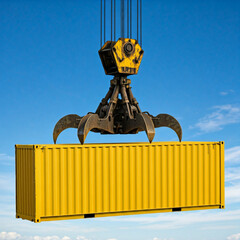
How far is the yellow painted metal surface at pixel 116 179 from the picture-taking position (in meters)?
14.1

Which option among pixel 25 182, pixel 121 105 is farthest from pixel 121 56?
pixel 25 182

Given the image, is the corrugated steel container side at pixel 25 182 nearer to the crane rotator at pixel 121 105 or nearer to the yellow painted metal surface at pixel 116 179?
the yellow painted metal surface at pixel 116 179

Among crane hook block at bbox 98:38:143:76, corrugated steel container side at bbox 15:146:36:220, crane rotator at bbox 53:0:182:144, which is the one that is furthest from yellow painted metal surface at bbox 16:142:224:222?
crane hook block at bbox 98:38:143:76

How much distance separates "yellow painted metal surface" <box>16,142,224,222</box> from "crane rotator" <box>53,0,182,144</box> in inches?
39.5

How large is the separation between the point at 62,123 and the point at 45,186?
3265 millimetres

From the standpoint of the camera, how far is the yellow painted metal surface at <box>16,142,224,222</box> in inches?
554

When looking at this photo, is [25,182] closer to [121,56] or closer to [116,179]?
[116,179]

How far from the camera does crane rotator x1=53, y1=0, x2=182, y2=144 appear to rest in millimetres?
15852

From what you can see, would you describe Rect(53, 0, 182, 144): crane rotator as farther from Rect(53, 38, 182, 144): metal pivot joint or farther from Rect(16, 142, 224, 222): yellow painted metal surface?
Rect(16, 142, 224, 222): yellow painted metal surface

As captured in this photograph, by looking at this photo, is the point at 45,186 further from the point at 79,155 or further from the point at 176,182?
the point at 176,182

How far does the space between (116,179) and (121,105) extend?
8.99 ft

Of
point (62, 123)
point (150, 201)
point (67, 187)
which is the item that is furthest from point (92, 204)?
point (62, 123)

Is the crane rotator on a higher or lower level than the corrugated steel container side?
higher

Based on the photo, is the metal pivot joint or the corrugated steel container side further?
the metal pivot joint
